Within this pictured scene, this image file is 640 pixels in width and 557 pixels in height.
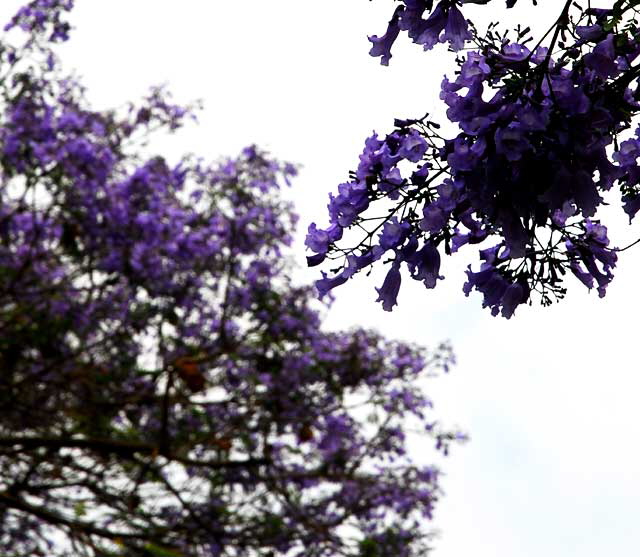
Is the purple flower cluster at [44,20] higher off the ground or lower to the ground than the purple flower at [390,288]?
higher

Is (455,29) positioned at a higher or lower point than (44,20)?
lower

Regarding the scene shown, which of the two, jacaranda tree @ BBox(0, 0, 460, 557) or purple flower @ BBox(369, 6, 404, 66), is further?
jacaranda tree @ BBox(0, 0, 460, 557)

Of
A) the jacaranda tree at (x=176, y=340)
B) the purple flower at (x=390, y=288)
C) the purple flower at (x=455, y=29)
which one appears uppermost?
the jacaranda tree at (x=176, y=340)

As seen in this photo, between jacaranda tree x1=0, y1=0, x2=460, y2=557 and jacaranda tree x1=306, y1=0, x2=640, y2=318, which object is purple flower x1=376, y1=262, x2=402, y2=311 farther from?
jacaranda tree x1=0, y1=0, x2=460, y2=557

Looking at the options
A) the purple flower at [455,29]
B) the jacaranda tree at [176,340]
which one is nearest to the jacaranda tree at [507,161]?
the purple flower at [455,29]

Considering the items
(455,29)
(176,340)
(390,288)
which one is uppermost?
(176,340)

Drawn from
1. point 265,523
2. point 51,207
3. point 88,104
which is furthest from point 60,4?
point 265,523

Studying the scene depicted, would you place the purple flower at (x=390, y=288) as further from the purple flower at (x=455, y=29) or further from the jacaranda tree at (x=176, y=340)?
the jacaranda tree at (x=176, y=340)

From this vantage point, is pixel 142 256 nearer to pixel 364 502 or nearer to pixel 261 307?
pixel 261 307

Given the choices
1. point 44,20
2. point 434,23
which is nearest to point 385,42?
point 434,23

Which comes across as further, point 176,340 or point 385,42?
point 176,340

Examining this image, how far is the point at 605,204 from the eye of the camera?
2.35 meters

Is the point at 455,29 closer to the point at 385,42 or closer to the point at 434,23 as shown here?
the point at 434,23

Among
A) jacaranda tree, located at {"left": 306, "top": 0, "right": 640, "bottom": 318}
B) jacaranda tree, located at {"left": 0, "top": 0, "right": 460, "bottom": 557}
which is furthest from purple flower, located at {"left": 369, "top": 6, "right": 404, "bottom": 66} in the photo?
jacaranda tree, located at {"left": 0, "top": 0, "right": 460, "bottom": 557}
